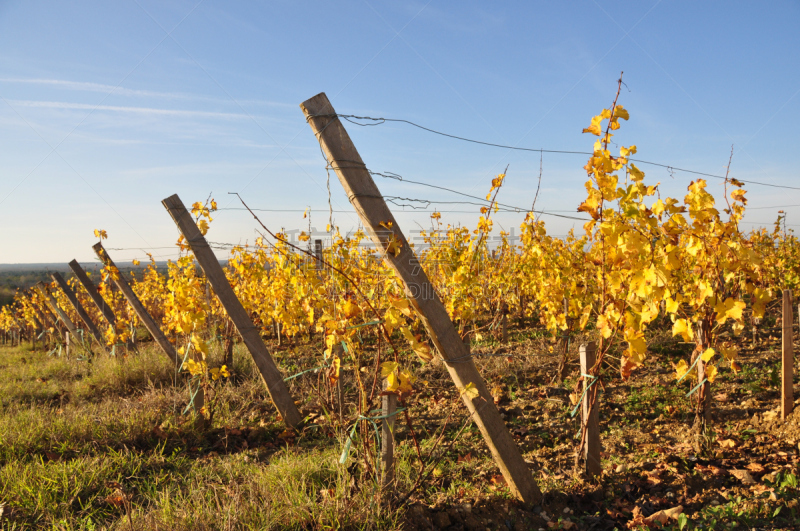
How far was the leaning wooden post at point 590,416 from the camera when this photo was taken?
238cm

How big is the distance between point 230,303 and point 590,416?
263cm

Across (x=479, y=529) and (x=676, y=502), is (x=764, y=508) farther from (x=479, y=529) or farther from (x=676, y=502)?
(x=479, y=529)

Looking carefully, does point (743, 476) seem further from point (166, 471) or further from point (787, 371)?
point (166, 471)

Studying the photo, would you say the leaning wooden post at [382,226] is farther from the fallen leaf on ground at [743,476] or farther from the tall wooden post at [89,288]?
the tall wooden post at [89,288]

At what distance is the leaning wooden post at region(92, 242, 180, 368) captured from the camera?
501cm

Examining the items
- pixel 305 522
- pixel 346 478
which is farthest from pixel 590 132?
pixel 305 522

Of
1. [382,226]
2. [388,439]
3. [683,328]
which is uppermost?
[382,226]

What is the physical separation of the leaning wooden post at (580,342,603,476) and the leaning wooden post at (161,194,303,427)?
218cm

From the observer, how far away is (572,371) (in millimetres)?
4500

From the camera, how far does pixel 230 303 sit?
11.2 ft

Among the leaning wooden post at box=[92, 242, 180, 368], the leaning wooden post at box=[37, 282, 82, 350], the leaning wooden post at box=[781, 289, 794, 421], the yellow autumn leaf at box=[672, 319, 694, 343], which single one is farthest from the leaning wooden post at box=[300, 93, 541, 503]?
the leaning wooden post at box=[37, 282, 82, 350]

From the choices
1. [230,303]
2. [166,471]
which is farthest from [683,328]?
[166,471]

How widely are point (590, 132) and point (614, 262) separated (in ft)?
2.16

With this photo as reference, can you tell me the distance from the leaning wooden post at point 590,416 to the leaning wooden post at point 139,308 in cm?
408
